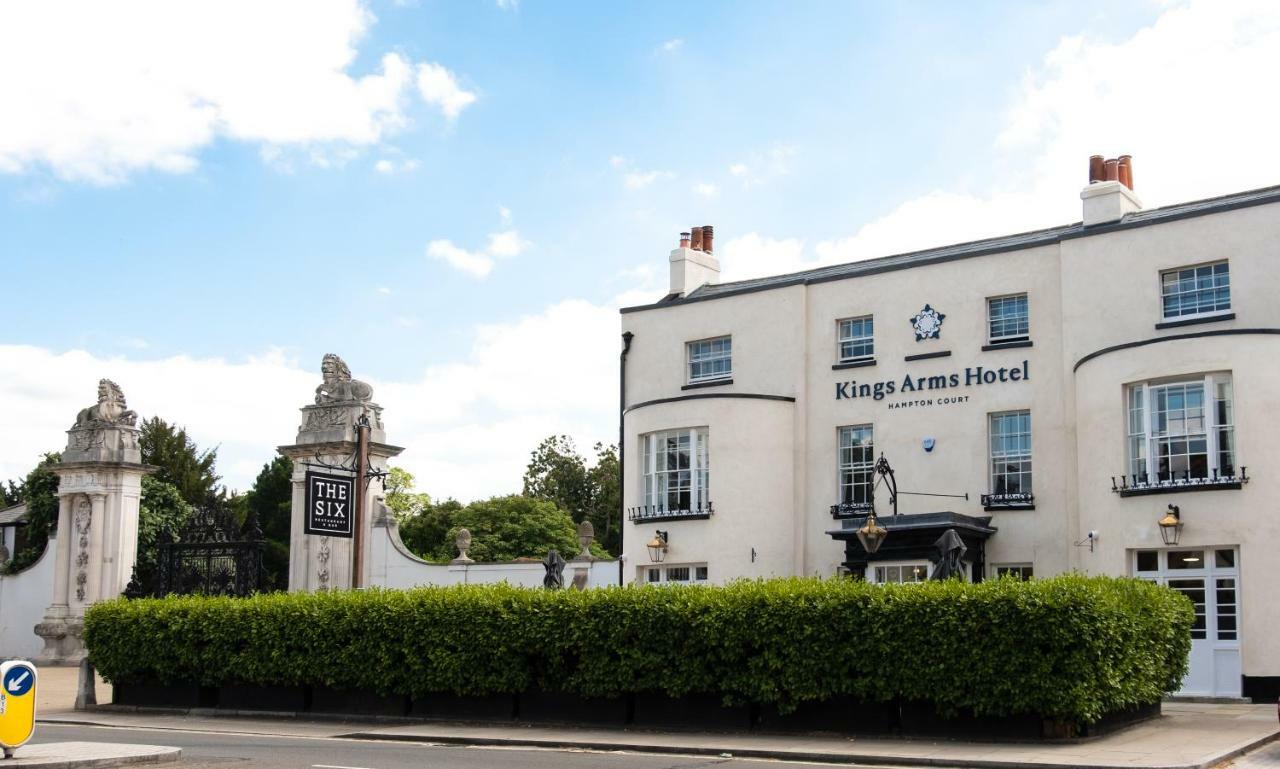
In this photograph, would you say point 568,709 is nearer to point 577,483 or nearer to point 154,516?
point 154,516

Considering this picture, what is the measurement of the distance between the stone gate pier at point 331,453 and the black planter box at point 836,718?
50.8 ft

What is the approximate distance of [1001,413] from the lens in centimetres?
2738

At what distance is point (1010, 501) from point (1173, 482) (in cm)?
388

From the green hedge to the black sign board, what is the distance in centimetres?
126

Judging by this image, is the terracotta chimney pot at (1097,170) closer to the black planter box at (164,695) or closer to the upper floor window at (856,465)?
the upper floor window at (856,465)

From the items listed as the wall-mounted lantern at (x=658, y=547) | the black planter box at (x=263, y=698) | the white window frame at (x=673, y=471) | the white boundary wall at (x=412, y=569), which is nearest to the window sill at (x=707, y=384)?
the white window frame at (x=673, y=471)

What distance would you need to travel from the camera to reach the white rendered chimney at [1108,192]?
26953 mm

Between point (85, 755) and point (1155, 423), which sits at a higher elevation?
point (1155, 423)

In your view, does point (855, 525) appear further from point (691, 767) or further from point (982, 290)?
point (691, 767)

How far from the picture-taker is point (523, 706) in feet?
67.3

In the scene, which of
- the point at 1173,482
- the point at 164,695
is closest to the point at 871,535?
the point at 1173,482

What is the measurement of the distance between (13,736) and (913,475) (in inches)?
721

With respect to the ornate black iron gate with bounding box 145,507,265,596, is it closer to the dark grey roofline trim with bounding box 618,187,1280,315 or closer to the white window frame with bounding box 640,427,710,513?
the white window frame with bounding box 640,427,710,513

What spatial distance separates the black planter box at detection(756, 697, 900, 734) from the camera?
17594 mm
